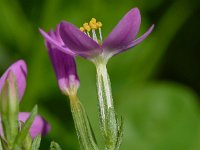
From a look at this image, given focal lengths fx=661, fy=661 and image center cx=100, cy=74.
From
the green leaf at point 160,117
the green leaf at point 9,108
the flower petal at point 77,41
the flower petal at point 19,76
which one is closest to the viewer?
the green leaf at point 9,108

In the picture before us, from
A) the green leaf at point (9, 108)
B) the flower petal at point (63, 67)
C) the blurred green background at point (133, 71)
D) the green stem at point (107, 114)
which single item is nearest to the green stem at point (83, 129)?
the green stem at point (107, 114)

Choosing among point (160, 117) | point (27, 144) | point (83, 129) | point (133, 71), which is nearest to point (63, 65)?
point (83, 129)

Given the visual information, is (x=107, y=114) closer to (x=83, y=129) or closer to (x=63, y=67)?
(x=83, y=129)

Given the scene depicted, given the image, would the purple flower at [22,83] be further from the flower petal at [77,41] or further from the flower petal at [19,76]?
the flower petal at [77,41]

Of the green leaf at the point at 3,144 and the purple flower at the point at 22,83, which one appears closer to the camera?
the green leaf at the point at 3,144

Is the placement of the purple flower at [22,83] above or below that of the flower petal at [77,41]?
below

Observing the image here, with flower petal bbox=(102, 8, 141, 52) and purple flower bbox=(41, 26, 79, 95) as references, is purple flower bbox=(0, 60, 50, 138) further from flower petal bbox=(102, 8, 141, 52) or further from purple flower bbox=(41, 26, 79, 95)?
flower petal bbox=(102, 8, 141, 52)

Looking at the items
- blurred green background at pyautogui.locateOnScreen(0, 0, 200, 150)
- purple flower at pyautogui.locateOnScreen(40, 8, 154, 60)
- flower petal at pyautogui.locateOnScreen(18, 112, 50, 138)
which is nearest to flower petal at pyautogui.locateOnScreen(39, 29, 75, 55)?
purple flower at pyautogui.locateOnScreen(40, 8, 154, 60)
